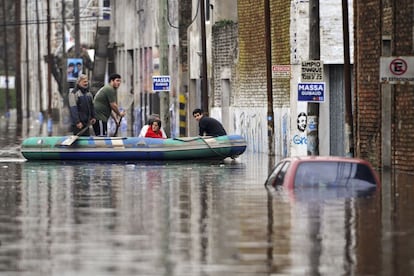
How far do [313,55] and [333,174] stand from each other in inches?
463

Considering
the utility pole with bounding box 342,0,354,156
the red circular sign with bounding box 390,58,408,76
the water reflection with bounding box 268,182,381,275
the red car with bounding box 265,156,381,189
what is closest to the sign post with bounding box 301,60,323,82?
the utility pole with bounding box 342,0,354,156

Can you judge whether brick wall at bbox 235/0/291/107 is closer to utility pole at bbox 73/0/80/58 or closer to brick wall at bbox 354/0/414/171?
brick wall at bbox 354/0/414/171

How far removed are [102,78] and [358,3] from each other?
4797 centimetres

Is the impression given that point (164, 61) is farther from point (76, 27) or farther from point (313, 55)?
point (76, 27)

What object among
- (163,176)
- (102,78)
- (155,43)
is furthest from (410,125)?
(102,78)

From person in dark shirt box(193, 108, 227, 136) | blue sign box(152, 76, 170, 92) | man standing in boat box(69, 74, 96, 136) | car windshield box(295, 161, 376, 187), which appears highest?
blue sign box(152, 76, 170, 92)

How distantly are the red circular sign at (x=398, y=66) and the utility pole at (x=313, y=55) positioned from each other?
14.9 ft

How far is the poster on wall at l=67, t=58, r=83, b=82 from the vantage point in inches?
3428

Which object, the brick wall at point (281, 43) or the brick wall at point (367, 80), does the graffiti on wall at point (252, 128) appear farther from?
the brick wall at point (367, 80)

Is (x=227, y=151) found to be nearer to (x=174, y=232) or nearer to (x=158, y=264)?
(x=174, y=232)

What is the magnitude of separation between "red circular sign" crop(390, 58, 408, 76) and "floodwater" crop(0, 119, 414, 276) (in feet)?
8.42

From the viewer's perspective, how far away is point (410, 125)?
35.0 m

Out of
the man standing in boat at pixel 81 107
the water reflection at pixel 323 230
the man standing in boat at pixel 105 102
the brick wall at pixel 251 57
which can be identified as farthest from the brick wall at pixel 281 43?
the water reflection at pixel 323 230

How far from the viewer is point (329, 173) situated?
2655cm
